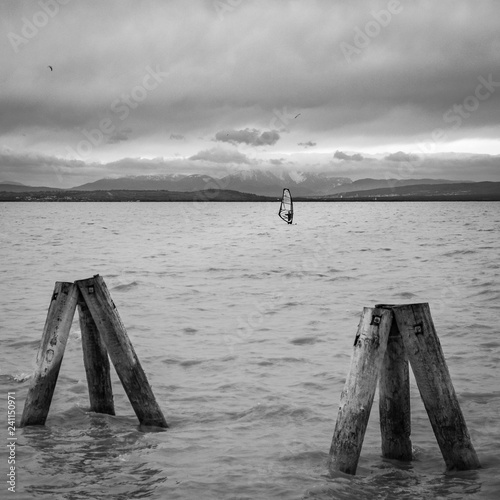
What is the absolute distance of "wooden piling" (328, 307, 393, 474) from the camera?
639 centimetres

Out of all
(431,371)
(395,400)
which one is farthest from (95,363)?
(431,371)

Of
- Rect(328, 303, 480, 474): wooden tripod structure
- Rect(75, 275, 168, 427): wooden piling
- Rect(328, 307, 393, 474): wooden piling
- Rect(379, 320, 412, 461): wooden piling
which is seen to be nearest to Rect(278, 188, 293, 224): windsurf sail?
Rect(75, 275, 168, 427): wooden piling

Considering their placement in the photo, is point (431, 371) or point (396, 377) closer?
point (431, 371)

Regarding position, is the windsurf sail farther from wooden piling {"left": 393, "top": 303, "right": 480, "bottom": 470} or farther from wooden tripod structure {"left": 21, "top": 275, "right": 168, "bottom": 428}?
wooden piling {"left": 393, "top": 303, "right": 480, "bottom": 470}

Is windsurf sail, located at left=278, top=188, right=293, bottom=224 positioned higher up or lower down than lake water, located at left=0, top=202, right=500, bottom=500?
higher up

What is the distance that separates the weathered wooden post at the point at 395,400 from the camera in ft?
22.2

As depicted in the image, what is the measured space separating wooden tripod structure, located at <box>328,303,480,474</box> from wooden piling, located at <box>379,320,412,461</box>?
0.04 ft

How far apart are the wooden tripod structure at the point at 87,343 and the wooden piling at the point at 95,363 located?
0.01 metres

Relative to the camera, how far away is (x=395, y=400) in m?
7.02

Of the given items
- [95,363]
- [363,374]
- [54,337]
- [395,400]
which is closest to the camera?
[363,374]

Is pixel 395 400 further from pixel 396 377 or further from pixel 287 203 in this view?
pixel 287 203

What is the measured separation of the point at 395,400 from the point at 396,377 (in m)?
0.35

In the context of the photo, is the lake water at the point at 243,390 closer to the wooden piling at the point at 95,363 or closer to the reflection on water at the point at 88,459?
the reflection on water at the point at 88,459

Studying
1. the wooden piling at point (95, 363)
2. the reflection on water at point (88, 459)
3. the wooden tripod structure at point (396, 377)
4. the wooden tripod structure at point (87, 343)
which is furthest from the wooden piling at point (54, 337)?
the wooden tripod structure at point (396, 377)
